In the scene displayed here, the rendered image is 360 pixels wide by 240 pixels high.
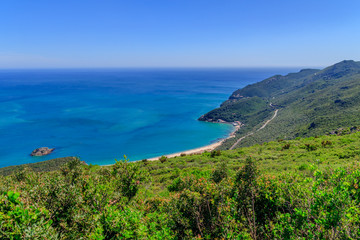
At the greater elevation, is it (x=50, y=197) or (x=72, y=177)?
(x=50, y=197)

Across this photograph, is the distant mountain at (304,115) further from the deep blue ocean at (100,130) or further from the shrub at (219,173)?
the shrub at (219,173)

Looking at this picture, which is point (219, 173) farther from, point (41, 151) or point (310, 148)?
point (41, 151)

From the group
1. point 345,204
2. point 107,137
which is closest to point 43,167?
point 107,137

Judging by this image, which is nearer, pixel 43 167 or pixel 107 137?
pixel 43 167

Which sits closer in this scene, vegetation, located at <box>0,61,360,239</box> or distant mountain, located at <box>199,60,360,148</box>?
vegetation, located at <box>0,61,360,239</box>

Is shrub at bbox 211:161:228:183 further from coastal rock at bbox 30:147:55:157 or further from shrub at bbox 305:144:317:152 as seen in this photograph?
coastal rock at bbox 30:147:55:157

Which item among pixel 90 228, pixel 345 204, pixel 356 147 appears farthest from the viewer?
pixel 356 147

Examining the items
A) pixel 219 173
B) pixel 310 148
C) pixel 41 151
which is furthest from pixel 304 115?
pixel 41 151

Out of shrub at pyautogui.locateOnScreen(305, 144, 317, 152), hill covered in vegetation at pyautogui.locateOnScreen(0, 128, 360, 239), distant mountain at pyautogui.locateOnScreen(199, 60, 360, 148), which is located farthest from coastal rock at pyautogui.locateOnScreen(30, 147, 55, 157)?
shrub at pyautogui.locateOnScreen(305, 144, 317, 152)

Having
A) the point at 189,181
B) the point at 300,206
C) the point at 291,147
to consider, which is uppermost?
the point at 300,206

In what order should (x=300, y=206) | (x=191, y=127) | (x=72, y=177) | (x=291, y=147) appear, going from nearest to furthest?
(x=300, y=206) → (x=72, y=177) → (x=291, y=147) → (x=191, y=127)

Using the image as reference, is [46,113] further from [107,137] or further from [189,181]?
[189,181]
